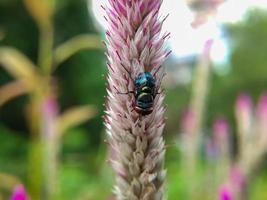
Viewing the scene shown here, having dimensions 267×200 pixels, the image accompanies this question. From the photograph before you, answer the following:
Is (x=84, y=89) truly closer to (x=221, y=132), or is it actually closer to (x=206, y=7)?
(x=221, y=132)

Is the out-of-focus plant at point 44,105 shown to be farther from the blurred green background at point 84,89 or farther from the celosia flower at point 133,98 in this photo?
the blurred green background at point 84,89

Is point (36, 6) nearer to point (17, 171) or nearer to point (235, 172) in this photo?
point (235, 172)

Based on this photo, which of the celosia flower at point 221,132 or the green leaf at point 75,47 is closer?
the celosia flower at point 221,132

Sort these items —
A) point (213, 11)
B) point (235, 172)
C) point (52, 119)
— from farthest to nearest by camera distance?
point (52, 119)
point (213, 11)
point (235, 172)

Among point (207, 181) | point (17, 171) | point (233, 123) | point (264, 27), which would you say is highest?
point (264, 27)

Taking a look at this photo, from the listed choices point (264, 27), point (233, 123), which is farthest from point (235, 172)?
point (264, 27)

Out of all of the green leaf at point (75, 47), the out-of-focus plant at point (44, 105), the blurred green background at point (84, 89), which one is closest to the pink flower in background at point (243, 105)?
the out-of-focus plant at point (44, 105)
